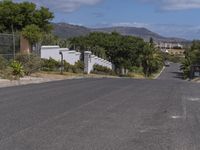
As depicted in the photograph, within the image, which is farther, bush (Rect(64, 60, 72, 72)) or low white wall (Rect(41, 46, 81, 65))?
bush (Rect(64, 60, 72, 72))

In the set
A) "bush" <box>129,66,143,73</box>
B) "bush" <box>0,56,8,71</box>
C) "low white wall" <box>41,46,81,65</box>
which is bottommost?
"bush" <box>129,66,143,73</box>

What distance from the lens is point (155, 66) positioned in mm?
126500

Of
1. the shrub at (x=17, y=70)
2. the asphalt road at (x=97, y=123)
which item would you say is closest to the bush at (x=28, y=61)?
the shrub at (x=17, y=70)

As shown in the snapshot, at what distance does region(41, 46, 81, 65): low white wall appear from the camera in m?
47.0

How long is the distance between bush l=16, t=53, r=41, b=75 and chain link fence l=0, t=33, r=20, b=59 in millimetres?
896

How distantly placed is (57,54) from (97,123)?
38.5m

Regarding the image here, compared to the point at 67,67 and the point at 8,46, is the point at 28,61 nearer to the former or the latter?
the point at 8,46

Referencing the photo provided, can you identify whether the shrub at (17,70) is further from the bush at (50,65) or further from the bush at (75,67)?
the bush at (75,67)

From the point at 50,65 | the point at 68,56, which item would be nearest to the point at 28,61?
the point at 50,65

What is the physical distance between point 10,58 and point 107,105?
66.7ft

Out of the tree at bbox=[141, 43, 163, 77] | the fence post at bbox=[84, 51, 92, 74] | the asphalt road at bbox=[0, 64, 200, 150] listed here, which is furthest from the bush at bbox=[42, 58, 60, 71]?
the tree at bbox=[141, 43, 163, 77]

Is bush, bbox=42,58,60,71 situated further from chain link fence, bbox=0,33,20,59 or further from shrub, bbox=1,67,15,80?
shrub, bbox=1,67,15,80

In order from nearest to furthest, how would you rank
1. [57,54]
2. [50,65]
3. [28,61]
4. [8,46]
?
[28,61], [8,46], [50,65], [57,54]

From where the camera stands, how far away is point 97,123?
12.9 meters
